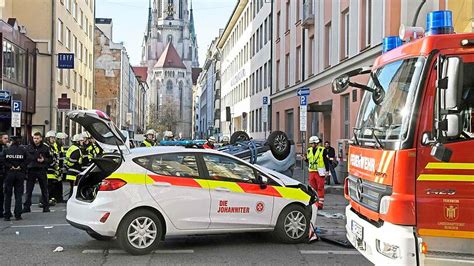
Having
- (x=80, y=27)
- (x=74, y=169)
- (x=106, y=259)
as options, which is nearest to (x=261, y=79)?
(x=80, y=27)

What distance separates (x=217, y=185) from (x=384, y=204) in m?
3.36

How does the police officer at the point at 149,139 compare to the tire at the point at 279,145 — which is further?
the police officer at the point at 149,139

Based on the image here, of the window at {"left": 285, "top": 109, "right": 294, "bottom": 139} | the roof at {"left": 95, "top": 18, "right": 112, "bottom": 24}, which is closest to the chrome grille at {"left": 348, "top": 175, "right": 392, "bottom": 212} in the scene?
the window at {"left": 285, "top": 109, "right": 294, "bottom": 139}

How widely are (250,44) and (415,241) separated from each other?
148 feet

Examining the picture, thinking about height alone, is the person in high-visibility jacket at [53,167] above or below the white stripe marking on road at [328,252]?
above

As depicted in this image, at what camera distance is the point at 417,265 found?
5.06 metres

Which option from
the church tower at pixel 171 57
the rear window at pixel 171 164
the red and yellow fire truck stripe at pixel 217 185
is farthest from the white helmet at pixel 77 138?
the church tower at pixel 171 57

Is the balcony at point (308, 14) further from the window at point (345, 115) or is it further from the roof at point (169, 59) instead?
the roof at point (169, 59)

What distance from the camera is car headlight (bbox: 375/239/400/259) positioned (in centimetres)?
513

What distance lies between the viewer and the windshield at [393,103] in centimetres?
532

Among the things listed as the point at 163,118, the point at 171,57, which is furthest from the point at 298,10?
the point at 171,57

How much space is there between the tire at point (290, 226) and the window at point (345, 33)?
1282 cm

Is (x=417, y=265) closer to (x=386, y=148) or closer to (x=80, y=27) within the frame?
(x=386, y=148)

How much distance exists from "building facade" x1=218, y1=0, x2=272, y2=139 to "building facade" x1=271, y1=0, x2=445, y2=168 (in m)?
2.42
